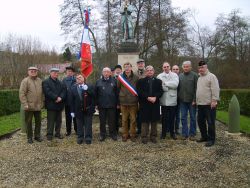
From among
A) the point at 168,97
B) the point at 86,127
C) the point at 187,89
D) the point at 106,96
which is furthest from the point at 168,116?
the point at 86,127

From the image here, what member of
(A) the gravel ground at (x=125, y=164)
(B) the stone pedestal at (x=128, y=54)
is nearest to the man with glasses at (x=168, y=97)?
Answer: (A) the gravel ground at (x=125, y=164)

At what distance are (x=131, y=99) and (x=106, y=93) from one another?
724mm

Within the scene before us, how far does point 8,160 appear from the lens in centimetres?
570

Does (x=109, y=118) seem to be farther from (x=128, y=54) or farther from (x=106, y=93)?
(x=128, y=54)

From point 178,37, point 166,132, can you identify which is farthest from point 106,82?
point 178,37

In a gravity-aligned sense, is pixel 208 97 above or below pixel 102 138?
above

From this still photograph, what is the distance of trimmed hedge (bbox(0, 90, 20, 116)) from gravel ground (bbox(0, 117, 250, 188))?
6.57 meters

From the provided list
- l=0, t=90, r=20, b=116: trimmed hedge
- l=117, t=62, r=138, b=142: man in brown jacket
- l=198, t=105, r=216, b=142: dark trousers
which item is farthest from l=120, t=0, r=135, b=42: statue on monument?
l=0, t=90, r=20, b=116: trimmed hedge

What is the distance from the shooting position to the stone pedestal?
35.1 feet

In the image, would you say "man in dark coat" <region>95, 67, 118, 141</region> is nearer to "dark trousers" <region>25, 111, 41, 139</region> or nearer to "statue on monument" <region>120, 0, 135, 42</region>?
"dark trousers" <region>25, 111, 41, 139</region>

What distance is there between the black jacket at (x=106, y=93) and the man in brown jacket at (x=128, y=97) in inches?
8.0

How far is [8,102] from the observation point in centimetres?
1365

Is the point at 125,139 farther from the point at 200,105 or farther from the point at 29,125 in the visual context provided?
the point at 29,125

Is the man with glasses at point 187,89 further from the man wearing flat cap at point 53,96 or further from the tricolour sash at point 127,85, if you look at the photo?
the man wearing flat cap at point 53,96
